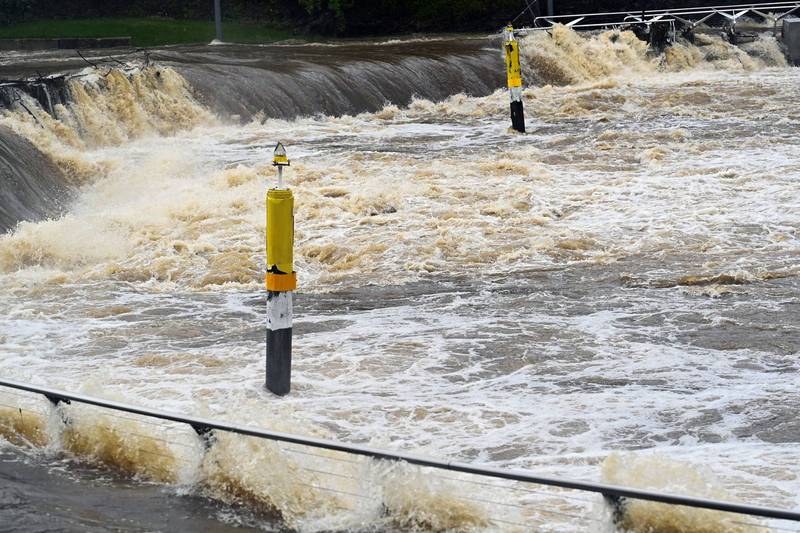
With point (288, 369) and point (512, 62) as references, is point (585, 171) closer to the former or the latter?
point (512, 62)

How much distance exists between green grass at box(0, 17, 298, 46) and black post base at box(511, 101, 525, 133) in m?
23.3

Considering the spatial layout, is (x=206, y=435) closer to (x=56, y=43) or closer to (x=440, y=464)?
(x=440, y=464)

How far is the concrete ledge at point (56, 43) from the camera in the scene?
38750 mm

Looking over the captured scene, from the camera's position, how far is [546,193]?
49.6 ft

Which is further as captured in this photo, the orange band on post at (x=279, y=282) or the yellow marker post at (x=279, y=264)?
the orange band on post at (x=279, y=282)

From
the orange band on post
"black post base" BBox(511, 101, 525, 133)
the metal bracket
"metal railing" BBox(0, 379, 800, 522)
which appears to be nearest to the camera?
"metal railing" BBox(0, 379, 800, 522)

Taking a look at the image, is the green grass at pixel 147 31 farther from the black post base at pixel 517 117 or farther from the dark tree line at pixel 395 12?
the black post base at pixel 517 117

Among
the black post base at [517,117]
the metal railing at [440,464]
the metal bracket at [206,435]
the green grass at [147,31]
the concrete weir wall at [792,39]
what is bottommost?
the metal bracket at [206,435]

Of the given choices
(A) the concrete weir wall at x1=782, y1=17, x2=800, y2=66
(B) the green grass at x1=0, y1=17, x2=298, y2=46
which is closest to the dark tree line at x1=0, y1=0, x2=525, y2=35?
(B) the green grass at x1=0, y1=17, x2=298, y2=46

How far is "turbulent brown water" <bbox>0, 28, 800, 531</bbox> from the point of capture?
5.89m

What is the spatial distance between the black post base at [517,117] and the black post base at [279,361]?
1321cm

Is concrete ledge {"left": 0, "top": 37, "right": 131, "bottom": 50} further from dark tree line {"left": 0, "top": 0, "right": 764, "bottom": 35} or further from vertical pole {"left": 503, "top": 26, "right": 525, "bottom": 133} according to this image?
vertical pole {"left": 503, "top": 26, "right": 525, "bottom": 133}

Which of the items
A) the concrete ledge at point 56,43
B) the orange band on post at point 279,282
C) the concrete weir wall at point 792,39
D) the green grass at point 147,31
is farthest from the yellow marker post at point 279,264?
the green grass at point 147,31

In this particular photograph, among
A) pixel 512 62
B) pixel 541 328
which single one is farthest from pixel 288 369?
pixel 512 62
